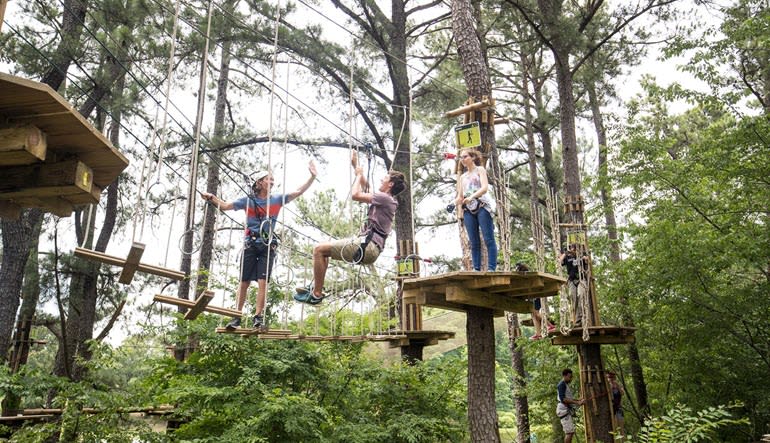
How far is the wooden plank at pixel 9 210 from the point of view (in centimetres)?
239

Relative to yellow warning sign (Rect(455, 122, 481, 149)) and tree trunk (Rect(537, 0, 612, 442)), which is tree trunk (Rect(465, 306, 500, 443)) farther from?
tree trunk (Rect(537, 0, 612, 442))

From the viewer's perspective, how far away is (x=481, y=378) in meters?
4.43

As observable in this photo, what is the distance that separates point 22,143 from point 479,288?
2.73 metres

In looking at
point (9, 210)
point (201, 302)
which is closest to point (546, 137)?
point (201, 302)

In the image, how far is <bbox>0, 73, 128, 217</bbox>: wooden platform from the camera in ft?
5.93

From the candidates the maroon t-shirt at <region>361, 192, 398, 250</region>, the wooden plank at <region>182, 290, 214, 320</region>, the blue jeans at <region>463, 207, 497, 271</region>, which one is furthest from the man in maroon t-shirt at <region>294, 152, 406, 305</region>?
the wooden plank at <region>182, 290, 214, 320</region>

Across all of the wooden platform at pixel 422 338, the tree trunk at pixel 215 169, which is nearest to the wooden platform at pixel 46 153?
the wooden platform at pixel 422 338

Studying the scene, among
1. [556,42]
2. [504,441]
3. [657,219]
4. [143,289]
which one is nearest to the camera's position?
[657,219]

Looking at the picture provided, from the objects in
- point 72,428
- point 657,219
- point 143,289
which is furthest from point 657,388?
point 143,289

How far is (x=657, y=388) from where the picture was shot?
7.49m

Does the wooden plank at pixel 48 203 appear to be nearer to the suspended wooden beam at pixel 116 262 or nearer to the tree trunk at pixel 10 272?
the suspended wooden beam at pixel 116 262

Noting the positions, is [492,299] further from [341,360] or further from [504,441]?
[504,441]

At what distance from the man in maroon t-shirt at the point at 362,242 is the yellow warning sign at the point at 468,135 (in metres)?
0.56

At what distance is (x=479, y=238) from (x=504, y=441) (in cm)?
1249
